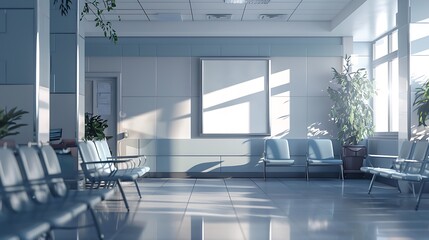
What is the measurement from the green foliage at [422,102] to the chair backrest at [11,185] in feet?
19.1

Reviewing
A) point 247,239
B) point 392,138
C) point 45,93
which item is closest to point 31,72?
point 45,93

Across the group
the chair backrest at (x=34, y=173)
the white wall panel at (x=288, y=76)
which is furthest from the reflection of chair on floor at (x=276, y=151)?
the chair backrest at (x=34, y=173)

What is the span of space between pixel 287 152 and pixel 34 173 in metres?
7.76

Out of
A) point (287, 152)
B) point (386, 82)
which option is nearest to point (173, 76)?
point (287, 152)

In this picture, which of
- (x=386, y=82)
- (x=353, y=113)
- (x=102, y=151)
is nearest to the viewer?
(x=102, y=151)

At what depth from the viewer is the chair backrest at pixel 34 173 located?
3.68 m

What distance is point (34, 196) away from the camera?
3799mm

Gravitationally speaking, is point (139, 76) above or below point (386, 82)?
above

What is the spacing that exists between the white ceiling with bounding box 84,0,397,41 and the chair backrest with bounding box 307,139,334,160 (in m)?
2.13

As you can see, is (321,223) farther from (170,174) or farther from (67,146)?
(170,174)

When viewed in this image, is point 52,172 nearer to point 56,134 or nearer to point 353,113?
point 56,134

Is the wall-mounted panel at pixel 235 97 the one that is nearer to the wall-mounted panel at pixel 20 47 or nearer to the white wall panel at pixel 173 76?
the white wall panel at pixel 173 76

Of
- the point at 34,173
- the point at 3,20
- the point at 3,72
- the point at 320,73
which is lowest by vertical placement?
the point at 34,173

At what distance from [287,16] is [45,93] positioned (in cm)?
575
